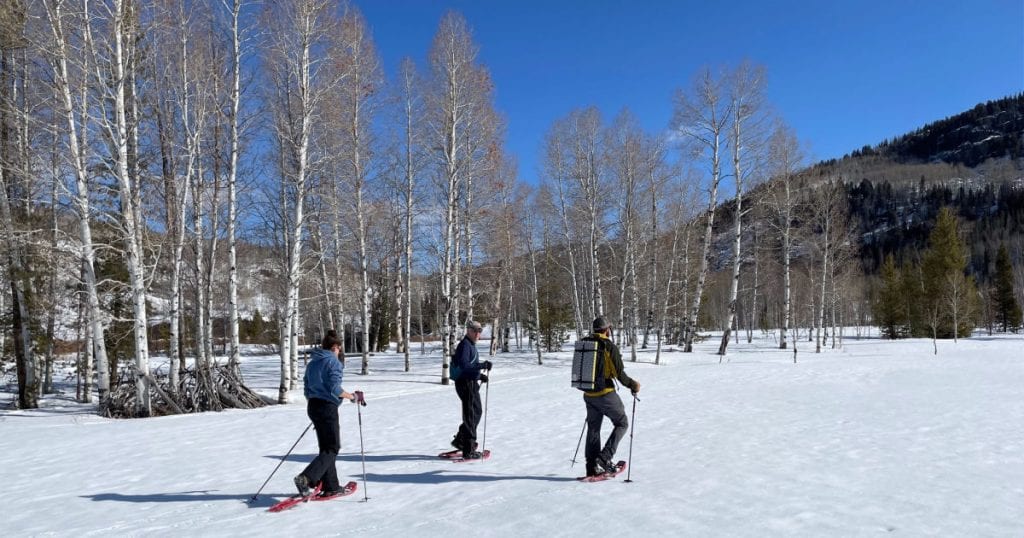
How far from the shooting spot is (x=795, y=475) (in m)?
6.66

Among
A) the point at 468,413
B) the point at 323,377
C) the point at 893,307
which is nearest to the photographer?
the point at 323,377

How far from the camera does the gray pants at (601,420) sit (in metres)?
6.56

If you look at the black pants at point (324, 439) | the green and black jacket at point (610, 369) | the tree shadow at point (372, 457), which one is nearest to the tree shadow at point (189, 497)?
the black pants at point (324, 439)

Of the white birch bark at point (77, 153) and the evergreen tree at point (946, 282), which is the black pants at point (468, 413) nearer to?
the white birch bark at point (77, 153)

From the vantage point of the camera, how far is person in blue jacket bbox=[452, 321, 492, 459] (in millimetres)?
8031

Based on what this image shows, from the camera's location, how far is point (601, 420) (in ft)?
21.8

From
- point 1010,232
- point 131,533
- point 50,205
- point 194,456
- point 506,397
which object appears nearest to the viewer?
point 131,533

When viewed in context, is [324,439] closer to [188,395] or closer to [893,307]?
[188,395]

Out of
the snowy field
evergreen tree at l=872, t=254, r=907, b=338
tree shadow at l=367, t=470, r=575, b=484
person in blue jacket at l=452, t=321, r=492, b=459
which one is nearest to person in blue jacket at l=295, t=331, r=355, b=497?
the snowy field

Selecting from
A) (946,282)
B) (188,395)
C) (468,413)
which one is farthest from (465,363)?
(946,282)

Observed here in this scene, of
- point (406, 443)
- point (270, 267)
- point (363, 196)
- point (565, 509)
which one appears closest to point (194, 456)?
point (406, 443)

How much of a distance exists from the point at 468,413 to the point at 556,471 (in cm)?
153

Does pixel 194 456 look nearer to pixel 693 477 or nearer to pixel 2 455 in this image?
pixel 2 455

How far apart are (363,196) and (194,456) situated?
54.6 ft
